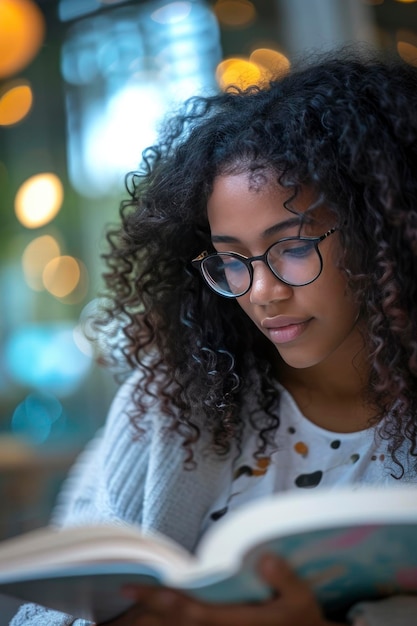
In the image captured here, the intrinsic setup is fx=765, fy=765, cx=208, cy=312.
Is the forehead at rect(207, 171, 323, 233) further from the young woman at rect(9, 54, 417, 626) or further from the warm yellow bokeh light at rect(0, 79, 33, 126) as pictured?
the warm yellow bokeh light at rect(0, 79, 33, 126)

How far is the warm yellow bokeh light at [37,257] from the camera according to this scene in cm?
342

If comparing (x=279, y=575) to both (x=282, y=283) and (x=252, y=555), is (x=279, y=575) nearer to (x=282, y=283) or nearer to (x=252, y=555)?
(x=252, y=555)

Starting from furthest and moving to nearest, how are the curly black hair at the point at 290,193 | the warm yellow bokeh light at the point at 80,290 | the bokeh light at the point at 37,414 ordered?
the warm yellow bokeh light at the point at 80,290 → the bokeh light at the point at 37,414 → the curly black hair at the point at 290,193

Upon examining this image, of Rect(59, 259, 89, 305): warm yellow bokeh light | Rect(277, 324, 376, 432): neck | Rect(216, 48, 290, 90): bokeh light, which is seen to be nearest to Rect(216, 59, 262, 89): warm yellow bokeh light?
Rect(216, 48, 290, 90): bokeh light

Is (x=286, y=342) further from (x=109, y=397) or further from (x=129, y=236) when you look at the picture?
(x=109, y=397)

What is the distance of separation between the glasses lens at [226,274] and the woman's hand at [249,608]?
1.53 feet

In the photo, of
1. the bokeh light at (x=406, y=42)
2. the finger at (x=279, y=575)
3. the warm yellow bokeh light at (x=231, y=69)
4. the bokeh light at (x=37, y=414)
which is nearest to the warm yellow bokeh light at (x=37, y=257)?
the bokeh light at (x=37, y=414)

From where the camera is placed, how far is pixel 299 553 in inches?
23.7

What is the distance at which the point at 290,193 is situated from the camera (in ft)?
3.19

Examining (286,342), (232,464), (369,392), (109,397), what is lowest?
(109,397)

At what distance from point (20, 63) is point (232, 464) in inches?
105

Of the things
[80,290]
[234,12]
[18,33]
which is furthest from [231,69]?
[80,290]

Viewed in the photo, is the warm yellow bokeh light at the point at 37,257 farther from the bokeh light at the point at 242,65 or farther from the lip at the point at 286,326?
the lip at the point at 286,326

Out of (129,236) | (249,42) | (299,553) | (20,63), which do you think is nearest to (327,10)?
(249,42)
